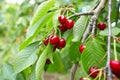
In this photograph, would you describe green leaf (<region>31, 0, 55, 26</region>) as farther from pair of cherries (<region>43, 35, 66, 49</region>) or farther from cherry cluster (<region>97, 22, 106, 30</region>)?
cherry cluster (<region>97, 22, 106, 30</region>)

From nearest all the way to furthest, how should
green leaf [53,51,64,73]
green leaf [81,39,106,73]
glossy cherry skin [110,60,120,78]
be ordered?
glossy cherry skin [110,60,120,78]
green leaf [81,39,106,73]
green leaf [53,51,64,73]

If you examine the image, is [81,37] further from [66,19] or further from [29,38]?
[29,38]

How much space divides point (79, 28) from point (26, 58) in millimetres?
272

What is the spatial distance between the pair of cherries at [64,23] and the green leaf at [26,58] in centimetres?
14

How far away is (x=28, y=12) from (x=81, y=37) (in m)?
1.85

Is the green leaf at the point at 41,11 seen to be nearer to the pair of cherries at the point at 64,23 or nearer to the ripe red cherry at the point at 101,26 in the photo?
the pair of cherries at the point at 64,23

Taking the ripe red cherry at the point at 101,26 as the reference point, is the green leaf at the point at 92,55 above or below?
above

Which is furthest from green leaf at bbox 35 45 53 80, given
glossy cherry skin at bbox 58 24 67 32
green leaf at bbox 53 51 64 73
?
green leaf at bbox 53 51 64 73

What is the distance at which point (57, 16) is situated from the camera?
1.39 meters

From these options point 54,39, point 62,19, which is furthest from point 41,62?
point 62,19

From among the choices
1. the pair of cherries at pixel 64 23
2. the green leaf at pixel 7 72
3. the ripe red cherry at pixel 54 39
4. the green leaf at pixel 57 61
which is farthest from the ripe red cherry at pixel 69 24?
the green leaf at pixel 7 72

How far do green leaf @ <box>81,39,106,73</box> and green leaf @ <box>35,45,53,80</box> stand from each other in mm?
162

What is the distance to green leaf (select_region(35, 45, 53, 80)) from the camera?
126 centimetres

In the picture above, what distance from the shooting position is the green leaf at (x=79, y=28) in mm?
1415
